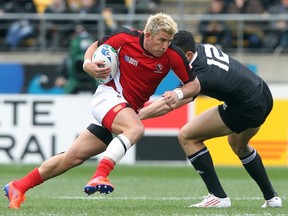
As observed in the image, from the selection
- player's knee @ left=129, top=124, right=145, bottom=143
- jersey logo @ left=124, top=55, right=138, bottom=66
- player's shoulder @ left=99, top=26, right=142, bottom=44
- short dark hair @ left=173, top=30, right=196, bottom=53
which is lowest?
player's knee @ left=129, top=124, right=145, bottom=143

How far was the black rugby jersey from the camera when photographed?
31.7ft

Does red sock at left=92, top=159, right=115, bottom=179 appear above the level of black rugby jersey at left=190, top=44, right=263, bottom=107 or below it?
below

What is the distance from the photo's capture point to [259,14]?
73.2 ft

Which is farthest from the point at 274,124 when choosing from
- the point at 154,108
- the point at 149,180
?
the point at 154,108

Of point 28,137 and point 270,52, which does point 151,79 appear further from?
point 270,52

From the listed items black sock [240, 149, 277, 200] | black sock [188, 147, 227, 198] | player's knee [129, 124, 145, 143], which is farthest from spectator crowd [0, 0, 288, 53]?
player's knee [129, 124, 145, 143]

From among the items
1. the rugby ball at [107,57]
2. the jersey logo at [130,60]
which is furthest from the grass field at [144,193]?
the jersey logo at [130,60]

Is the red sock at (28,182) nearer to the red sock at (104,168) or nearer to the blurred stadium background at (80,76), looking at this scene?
the red sock at (104,168)

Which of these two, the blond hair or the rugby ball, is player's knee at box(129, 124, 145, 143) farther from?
the blond hair

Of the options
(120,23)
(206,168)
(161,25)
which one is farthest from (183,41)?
(120,23)

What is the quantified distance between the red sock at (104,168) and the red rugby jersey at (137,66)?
3.08ft

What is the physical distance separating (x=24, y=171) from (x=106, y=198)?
5.18m

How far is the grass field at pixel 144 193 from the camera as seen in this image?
9.18 metres

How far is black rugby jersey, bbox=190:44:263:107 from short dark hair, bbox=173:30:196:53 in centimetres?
19
